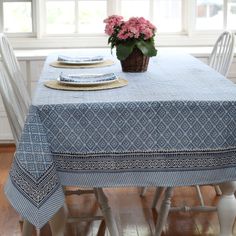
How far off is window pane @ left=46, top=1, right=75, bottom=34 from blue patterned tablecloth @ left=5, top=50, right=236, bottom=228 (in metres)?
2.70

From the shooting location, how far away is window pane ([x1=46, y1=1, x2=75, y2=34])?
477cm

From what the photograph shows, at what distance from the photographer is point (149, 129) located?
6.88 feet

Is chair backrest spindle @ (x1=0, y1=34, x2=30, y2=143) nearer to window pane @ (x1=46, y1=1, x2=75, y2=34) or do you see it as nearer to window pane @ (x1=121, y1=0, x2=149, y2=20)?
window pane @ (x1=46, y1=1, x2=75, y2=34)

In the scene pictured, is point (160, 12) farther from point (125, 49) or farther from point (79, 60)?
point (125, 49)

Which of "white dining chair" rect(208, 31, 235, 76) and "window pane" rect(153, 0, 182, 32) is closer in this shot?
"white dining chair" rect(208, 31, 235, 76)

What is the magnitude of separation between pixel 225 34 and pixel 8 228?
1.71 metres

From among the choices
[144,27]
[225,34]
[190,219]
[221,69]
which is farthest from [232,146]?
[225,34]

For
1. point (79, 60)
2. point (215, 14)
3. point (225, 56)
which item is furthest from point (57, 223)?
point (215, 14)

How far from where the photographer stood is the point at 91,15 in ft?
15.8

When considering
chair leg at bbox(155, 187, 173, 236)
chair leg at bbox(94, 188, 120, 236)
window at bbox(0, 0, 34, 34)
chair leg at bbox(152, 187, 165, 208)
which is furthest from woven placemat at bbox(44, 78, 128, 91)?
window at bbox(0, 0, 34, 34)

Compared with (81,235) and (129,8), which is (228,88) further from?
(129,8)

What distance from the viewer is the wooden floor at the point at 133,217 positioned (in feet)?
9.64

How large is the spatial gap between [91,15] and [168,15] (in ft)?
2.07

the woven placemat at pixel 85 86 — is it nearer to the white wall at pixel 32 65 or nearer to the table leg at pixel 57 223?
the table leg at pixel 57 223
